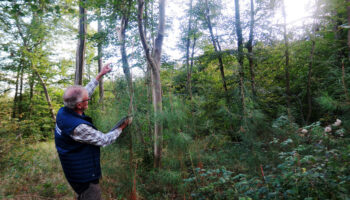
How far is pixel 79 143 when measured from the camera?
1946 mm

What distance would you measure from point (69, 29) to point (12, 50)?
304 centimetres

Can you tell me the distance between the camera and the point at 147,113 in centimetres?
376

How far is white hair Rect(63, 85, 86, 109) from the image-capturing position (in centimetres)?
198

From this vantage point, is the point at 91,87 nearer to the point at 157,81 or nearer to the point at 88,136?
the point at 88,136

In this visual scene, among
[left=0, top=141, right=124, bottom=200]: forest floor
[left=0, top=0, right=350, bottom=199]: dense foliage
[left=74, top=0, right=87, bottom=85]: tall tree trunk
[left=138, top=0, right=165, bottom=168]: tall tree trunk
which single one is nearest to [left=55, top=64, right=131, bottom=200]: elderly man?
[left=0, top=0, right=350, bottom=199]: dense foliage

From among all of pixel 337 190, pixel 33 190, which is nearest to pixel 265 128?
pixel 337 190

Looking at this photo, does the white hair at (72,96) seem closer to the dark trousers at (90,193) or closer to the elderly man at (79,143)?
the elderly man at (79,143)

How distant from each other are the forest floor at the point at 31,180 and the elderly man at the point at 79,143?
1.27 meters

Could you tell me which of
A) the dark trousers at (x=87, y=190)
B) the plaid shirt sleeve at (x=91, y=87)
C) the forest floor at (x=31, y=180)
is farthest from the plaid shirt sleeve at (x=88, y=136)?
the forest floor at (x=31, y=180)

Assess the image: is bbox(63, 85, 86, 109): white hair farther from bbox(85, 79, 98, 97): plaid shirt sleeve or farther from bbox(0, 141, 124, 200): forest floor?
bbox(0, 141, 124, 200): forest floor

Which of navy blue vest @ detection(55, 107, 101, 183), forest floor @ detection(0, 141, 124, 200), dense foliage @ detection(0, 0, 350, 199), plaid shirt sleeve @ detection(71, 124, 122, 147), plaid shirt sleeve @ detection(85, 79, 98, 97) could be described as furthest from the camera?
forest floor @ detection(0, 141, 124, 200)

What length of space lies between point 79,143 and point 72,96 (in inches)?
19.3

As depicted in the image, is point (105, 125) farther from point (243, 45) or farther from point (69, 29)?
point (69, 29)

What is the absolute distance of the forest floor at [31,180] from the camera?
396 centimetres
